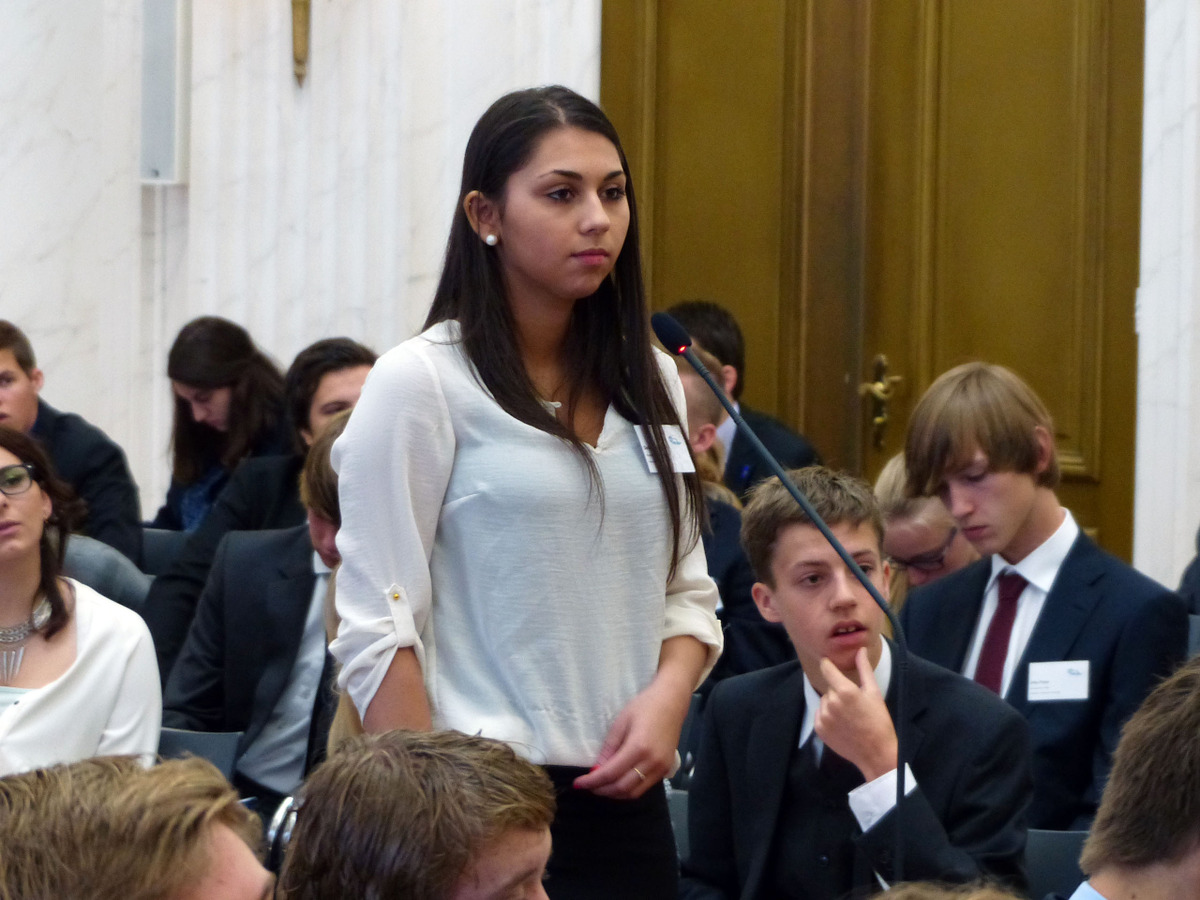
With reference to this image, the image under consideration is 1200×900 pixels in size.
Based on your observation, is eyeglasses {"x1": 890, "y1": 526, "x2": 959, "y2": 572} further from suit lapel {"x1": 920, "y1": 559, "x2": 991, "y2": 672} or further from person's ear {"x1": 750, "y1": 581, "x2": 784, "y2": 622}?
person's ear {"x1": 750, "y1": 581, "x2": 784, "y2": 622}

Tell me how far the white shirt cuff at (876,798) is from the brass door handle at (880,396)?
3076mm

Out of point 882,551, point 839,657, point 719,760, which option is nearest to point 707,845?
point 719,760

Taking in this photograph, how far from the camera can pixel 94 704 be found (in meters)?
2.83

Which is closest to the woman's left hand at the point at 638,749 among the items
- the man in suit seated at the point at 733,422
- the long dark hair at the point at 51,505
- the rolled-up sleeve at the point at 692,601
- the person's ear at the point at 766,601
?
the rolled-up sleeve at the point at 692,601

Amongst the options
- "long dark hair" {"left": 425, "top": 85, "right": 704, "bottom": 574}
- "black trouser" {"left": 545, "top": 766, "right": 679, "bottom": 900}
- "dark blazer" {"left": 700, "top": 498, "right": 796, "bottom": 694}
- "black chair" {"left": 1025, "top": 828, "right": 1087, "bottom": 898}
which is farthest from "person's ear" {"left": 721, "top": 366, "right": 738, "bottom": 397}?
"black trouser" {"left": 545, "top": 766, "right": 679, "bottom": 900}

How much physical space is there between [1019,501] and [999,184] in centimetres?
232

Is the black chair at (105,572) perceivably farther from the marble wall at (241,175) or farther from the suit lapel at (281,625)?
the marble wall at (241,175)

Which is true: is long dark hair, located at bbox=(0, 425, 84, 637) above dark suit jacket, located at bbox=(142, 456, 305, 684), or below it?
above

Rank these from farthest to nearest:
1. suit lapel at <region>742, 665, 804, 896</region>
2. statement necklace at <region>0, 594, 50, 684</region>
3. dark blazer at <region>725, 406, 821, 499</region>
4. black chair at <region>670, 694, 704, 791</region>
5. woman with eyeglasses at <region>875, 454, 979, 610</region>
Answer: dark blazer at <region>725, 406, 821, 499</region> < woman with eyeglasses at <region>875, 454, 979, 610</region> < black chair at <region>670, 694, 704, 791</region> < statement necklace at <region>0, 594, 50, 684</region> < suit lapel at <region>742, 665, 804, 896</region>

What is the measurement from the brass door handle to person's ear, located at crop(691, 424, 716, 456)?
1.36 m

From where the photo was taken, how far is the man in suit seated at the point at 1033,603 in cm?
276

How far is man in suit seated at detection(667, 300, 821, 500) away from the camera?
15.1 feet

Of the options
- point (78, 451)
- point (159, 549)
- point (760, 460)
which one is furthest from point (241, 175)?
point (760, 460)

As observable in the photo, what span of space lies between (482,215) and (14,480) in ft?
4.90
